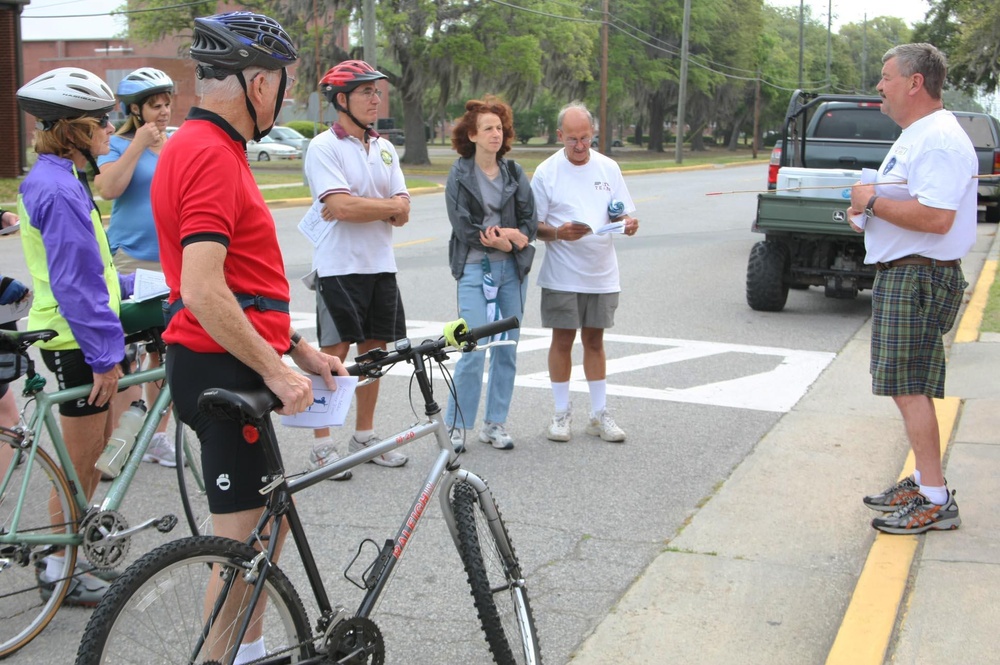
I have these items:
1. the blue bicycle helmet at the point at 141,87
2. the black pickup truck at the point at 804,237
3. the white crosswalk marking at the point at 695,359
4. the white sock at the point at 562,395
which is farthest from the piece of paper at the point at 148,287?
the black pickup truck at the point at 804,237

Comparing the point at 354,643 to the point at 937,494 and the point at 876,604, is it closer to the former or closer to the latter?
the point at 876,604

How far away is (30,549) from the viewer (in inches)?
153

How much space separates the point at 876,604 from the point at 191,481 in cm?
298

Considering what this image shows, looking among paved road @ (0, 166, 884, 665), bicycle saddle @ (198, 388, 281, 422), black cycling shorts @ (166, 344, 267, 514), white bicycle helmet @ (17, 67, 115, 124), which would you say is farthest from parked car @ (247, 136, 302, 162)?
bicycle saddle @ (198, 388, 281, 422)

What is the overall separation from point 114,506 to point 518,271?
9.42ft

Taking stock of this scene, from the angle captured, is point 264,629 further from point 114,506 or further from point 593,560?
point 593,560

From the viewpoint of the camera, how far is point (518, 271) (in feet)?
20.8

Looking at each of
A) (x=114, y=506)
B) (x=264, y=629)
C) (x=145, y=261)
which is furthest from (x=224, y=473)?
(x=145, y=261)

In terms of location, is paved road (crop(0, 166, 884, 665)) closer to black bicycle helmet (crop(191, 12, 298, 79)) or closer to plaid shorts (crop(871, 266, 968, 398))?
plaid shorts (crop(871, 266, 968, 398))

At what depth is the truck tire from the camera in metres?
10.6

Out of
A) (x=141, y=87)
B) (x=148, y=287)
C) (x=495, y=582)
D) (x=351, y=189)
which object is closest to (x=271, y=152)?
(x=351, y=189)

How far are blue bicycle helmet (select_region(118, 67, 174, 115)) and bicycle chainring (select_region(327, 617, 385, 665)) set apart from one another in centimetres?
322

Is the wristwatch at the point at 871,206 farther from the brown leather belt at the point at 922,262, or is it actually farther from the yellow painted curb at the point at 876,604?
the yellow painted curb at the point at 876,604

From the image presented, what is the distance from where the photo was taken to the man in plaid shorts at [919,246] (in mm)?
4660
